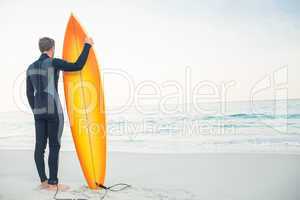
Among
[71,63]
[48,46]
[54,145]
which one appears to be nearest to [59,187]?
[54,145]

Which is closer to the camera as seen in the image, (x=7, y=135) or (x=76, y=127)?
(x=76, y=127)

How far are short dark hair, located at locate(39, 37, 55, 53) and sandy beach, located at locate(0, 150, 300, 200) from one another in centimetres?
72

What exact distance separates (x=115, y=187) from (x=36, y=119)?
71cm

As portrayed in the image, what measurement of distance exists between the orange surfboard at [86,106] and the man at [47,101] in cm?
5

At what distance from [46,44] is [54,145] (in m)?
0.68

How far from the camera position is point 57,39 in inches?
97.3

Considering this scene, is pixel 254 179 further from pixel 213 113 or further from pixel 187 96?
pixel 187 96

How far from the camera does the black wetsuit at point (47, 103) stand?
2.38 metres

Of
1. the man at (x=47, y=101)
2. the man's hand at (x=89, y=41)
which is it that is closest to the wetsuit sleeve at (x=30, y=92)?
the man at (x=47, y=101)

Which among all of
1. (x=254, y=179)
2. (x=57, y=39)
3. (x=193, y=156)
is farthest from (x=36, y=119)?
(x=254, y=179)

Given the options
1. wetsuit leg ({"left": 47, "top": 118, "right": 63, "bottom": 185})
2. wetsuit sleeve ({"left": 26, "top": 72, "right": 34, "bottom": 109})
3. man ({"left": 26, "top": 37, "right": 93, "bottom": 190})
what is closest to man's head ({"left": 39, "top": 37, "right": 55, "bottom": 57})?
man ({"left": 26, "top": 37, "right": 93, "bottom": 190})

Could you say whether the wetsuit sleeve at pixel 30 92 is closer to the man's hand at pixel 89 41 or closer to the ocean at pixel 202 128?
the ocean at pixel 202 128

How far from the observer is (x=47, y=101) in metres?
2.42

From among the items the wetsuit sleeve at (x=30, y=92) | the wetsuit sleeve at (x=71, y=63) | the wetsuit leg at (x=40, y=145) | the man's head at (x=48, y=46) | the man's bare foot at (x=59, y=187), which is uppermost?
the man's head at (x=48, y=46)
